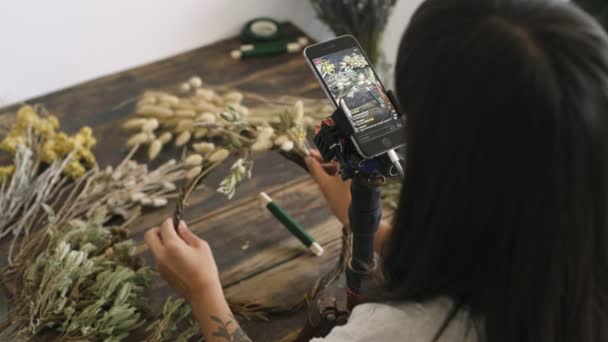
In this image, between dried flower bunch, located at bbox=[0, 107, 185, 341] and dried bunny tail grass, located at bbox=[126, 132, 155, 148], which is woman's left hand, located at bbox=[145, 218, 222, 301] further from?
dried bunny tail grass, located at bbox=[126, 132, 155, 148]

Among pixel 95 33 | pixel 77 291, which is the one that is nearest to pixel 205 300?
pixel 77 291

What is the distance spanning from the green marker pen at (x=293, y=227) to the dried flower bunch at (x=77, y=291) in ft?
0.67

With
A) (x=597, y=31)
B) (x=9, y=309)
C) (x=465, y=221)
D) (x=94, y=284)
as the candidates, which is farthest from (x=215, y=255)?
(x=597, y=31)

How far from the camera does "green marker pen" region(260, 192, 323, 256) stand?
3.43ft

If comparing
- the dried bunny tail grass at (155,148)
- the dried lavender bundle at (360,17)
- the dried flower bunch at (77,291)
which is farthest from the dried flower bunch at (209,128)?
the dried lavender bundle at (360,17)

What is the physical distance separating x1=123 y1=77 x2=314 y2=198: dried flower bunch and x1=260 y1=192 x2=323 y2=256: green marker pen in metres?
0.07

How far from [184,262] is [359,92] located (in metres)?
0.31

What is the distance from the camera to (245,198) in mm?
1156

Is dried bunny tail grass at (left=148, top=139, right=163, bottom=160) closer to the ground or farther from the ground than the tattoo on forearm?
closer to the ground

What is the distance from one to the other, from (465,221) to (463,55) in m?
0.15

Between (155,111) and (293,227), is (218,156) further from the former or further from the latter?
(155,111)

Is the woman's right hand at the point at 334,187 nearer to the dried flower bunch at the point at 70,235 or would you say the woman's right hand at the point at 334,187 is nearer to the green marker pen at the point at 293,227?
the green marker pen at the point at 293,227

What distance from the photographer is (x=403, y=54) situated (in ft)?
1.98

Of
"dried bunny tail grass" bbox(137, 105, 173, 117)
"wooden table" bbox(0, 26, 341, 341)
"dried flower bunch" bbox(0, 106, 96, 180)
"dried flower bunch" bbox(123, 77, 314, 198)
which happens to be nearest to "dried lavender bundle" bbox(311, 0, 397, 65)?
"wooden table" bbox(0, 26, 341, 341)
